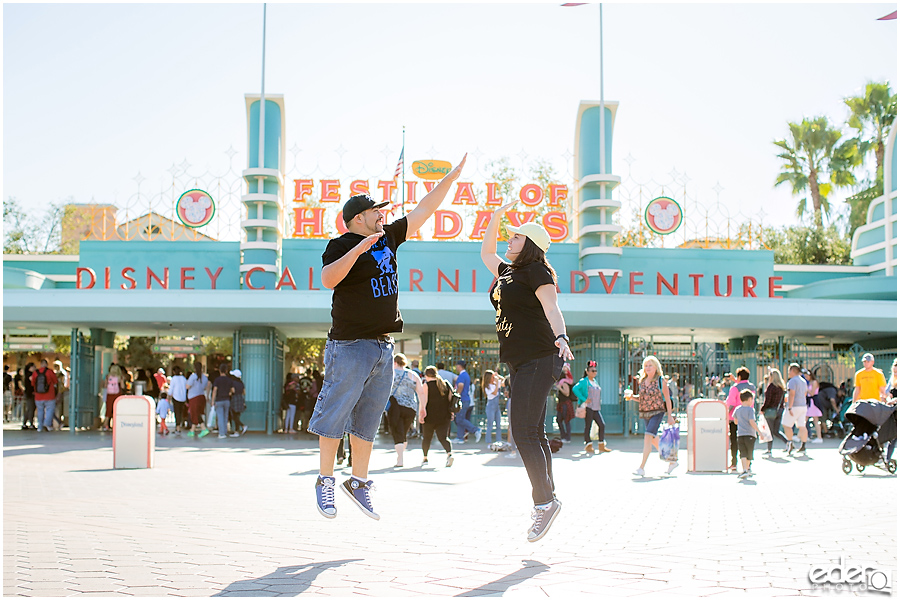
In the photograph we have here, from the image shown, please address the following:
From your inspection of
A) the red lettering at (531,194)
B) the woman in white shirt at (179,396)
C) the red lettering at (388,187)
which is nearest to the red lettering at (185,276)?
the woman in white shirt at (179,396)

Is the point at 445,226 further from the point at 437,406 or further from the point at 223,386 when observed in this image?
the point at 437,406

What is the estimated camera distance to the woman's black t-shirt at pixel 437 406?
13875 mm

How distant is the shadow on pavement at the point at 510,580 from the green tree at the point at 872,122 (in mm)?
41652

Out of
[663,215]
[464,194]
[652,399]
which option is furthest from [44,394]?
[663,215]

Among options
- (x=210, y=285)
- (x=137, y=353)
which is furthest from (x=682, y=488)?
(x=137, y=353)

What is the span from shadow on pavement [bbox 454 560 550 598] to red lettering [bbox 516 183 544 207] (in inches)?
842

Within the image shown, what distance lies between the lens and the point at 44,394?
2162 cm

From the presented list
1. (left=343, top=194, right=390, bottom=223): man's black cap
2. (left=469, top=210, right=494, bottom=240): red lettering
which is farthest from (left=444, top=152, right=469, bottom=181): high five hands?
(left=469, top=210, right=494, bottom=240): red lettering

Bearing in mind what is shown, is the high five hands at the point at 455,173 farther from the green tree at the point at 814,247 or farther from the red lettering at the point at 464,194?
the green tree at the point at 814,247

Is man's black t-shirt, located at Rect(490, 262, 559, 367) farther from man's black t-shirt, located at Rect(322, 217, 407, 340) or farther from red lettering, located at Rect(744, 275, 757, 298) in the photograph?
red lettering, located at Rect(744, 275, 757, 298)

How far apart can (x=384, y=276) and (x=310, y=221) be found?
22194mm

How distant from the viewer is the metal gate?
2159cm

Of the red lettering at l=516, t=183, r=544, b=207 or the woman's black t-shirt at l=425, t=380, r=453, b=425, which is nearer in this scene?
Answer: the woman's black t-shirt at l=425, t=380, r=453, b=425

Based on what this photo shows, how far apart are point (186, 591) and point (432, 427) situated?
32.1 ft
